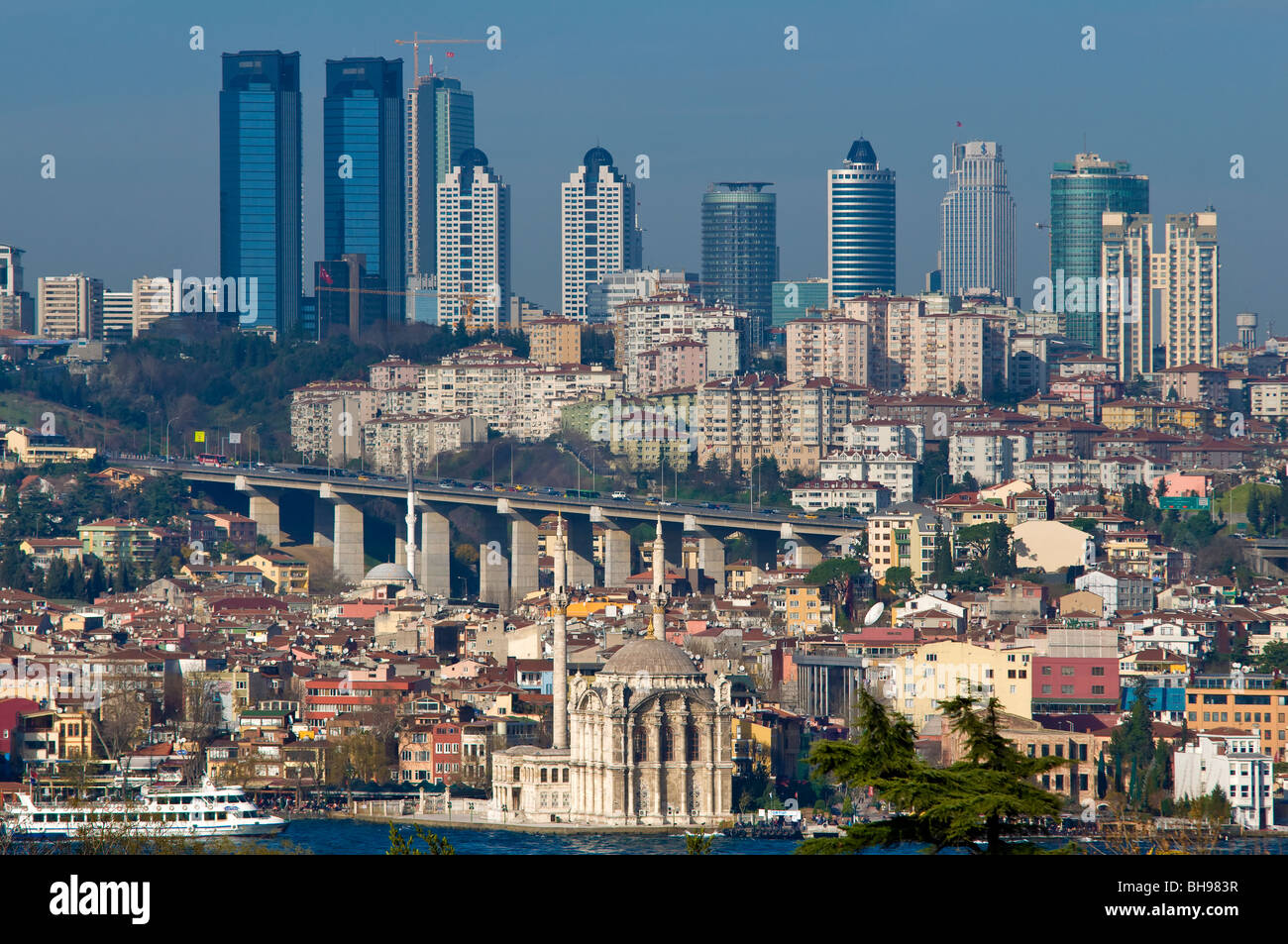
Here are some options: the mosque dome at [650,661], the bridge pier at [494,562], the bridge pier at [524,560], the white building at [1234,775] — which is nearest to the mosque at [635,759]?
the mosque dome at [650,661]

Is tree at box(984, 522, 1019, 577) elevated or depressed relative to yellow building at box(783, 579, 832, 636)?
elevated

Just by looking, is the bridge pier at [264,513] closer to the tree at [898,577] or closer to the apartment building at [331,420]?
the apartment building at [331,420]

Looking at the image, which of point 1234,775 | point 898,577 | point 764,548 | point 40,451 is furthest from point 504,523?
point 1234,775

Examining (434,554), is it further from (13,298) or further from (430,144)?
(430,144)

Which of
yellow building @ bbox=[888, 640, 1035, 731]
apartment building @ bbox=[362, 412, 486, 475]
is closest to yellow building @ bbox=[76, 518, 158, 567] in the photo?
apartment building @ bbox=[362, 412, 486, 475]

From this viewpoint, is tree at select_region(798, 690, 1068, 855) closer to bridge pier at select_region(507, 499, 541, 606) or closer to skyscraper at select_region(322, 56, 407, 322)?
bridge pier at select_region(507, 499, 541, 606)

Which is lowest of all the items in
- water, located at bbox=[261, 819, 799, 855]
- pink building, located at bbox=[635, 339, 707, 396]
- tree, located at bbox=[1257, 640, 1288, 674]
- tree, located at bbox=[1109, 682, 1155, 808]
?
water, located at bbox=[261, 819, 799, 855]
